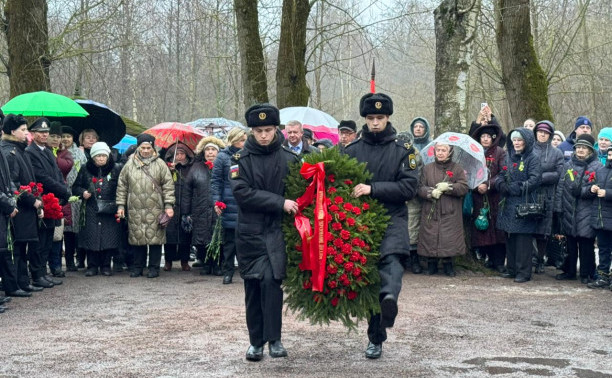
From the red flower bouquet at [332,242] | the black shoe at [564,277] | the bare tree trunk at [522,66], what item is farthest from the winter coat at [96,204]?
the bare tree trunk at [522,66]

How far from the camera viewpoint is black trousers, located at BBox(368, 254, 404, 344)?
710 centimetres

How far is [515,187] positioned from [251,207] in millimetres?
5740

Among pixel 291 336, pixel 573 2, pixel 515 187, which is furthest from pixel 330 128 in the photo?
pixel 573 2

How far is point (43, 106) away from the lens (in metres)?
12.8

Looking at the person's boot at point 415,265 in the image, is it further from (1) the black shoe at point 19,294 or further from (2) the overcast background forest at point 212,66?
(2) the overcast background forest at point 212,66

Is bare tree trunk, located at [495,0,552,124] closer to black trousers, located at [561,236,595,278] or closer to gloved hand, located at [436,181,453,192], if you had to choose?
black trousers, located at [561,236,595,278]

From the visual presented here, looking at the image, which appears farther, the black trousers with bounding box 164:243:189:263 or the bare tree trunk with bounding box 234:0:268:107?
the bare tree trunk with bounding box 234:0:268:107

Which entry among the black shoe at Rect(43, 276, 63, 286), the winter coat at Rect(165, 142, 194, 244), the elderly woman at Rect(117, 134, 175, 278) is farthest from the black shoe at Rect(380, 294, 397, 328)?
the winter coat at Rect(165, 142, 194, 244)

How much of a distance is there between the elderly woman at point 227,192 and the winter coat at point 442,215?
2548 mm

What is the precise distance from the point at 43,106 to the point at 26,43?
4775mm

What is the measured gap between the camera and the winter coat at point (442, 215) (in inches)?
489

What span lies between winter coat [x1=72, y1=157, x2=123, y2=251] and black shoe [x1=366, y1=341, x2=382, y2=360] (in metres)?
6.06

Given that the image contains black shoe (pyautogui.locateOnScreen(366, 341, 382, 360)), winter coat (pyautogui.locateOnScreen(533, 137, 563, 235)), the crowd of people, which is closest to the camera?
black shoe (pyautogui.locateOnScreen(366, 341, 382, 360))

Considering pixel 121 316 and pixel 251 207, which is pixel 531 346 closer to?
pixel 251 207
